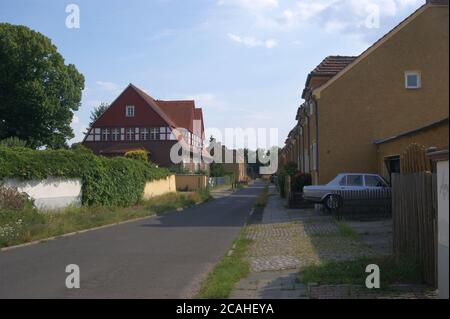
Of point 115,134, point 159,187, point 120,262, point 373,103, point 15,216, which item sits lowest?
point 120,262

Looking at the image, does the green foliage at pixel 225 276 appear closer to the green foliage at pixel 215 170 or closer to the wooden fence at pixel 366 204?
the wooden fence at pixel 366 204

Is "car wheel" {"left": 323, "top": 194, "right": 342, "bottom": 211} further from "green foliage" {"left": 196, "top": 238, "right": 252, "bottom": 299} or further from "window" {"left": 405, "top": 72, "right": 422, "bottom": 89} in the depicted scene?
"green foliage" {"left": 196, "top": 238, "right": 252, "bottom": 299}

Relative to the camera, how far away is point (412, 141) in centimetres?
1800

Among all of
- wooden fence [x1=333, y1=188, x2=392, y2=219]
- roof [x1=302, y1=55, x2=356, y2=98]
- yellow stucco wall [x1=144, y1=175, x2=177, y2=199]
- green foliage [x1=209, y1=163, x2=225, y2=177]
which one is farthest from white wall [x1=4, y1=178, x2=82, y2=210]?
green foliage [x1=209, y1=163, x2=225, y2=177]

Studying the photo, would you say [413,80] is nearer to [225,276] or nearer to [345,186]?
[345,186]

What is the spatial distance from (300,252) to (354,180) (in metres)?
10.4

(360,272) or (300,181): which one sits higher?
(300,181)

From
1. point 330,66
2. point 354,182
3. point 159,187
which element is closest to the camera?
point 354,182

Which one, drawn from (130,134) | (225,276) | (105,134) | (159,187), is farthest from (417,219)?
(105,134)

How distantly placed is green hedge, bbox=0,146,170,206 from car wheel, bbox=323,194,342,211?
34.3 ft

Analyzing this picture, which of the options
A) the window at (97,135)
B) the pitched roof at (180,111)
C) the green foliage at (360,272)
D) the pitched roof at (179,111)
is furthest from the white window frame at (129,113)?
the green foliage at (360,272)
